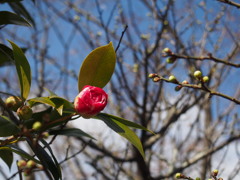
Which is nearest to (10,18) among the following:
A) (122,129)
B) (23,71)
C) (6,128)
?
(23,71)

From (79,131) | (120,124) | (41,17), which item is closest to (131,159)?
(79,131)

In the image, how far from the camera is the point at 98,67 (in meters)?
0.65

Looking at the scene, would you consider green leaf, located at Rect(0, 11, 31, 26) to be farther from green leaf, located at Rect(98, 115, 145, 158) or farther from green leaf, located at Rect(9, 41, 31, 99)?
green leaf, located at Rect(98, 115, 145, 158)

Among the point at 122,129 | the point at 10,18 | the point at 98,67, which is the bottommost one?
the point at 122,129

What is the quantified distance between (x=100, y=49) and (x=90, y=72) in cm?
6

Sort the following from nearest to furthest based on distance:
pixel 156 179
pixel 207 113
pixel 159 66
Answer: pixel 156 179
pixel 159 66
pixel 207 113

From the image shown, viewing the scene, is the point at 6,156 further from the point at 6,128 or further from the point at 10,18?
the point at 10,18

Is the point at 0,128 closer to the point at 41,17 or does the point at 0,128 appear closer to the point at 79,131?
the point at 79,131

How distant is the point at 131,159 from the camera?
1.89 metres

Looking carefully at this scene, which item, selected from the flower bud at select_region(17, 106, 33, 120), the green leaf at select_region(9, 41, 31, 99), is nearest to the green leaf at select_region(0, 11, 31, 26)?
the green leaf at select_region(9, 41, 31, 99)

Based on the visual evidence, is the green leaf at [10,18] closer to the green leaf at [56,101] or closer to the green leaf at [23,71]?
the green leaf at [23,71]

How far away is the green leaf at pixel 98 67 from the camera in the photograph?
636mm

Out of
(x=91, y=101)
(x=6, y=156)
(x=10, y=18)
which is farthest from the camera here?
(x=10, y=18)

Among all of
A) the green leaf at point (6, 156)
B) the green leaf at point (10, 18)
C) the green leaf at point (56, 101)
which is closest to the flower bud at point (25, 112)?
the green leaf at point (56, 101)
